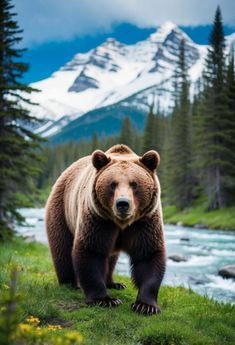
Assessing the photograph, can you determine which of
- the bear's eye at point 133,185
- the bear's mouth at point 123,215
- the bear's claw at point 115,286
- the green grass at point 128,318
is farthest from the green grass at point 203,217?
the bear's mouth at point 123,215

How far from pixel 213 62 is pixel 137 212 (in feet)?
137

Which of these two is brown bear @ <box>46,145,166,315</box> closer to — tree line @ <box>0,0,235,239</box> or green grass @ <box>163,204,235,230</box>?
tree line @ <box>0,0,235,239</box>

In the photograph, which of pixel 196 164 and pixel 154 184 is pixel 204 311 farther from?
pixel 196 164

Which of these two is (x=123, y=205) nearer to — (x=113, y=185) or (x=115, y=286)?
(x=113, y=185)

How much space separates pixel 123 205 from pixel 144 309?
4.98ft

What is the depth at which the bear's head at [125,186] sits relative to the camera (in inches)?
219

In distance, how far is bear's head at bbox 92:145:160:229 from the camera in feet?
18.3

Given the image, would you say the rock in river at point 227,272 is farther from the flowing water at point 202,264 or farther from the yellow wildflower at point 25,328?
the yellow wildflower at point 25,328

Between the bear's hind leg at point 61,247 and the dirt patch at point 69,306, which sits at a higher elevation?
the bear's hind leg at point 61,247

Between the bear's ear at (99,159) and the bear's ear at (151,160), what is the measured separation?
464 millimetres

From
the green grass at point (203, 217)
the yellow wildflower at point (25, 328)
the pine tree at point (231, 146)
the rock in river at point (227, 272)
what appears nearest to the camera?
the yellow wildflower at point (25, 328)

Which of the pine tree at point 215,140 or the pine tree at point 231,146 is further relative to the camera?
the pine tree at point 215,140

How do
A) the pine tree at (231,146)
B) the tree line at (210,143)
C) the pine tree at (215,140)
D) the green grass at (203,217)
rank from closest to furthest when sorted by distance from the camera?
the green grass at (203,217) → the pine tree at (231,146) → the pine tree at (215,140) → the tree line at (210,143)

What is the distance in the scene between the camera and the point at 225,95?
134 feet
